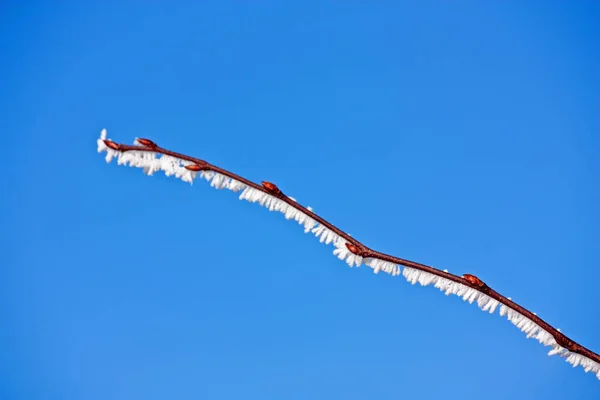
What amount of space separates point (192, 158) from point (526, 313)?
510 mm

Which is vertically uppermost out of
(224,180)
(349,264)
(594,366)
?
(224,180)

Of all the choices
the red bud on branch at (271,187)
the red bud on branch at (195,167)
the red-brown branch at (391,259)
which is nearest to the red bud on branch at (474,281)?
the red-brown branch at (391,259)

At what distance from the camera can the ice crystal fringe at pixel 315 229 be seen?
804 mm

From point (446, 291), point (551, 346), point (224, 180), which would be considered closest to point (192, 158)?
point (224, 180)

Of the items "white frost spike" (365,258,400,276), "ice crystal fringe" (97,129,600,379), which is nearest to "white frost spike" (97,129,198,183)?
"ice crystal fringe" (97,129,600,379)

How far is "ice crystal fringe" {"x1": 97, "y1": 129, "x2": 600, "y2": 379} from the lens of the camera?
80 centimetres

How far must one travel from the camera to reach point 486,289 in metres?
0.75

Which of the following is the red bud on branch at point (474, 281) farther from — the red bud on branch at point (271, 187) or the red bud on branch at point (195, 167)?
the red bud on branch at point (195, 167)

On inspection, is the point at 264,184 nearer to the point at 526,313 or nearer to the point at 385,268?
the point at 385,268

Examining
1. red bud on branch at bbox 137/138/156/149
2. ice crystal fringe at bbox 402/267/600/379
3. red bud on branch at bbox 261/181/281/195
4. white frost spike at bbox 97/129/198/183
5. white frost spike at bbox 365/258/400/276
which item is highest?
white frost spike at bbox 97/129/198/183

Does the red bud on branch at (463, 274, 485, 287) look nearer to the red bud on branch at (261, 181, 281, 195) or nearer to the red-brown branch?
the red-brown branch

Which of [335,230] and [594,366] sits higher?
[335,230]

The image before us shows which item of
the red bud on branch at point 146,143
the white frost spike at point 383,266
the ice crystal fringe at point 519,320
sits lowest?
the ice crystal fringe at point 519,320

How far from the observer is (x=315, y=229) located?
833mm
